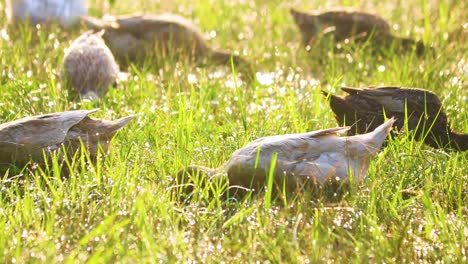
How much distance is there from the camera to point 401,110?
3.79 m

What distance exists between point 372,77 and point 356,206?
211 cm

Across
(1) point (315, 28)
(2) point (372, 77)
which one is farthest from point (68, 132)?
(1) point (315, 28)

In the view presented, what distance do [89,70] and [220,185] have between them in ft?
5.58

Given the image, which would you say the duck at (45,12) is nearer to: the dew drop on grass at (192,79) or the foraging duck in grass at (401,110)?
the dew drop on grass at (192,79)

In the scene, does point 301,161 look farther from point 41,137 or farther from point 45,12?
point 45,12

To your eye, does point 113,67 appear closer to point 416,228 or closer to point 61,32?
point 61,32

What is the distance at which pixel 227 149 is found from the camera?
3752 mm

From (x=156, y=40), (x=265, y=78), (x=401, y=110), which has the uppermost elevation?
(x=401, y=110)

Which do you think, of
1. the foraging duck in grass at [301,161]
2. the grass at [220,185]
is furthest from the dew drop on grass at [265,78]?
the foraging duck in grass at [301,161]

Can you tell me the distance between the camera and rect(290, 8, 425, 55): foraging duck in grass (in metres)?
5.76

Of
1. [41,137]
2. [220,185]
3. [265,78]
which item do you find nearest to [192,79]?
[265,78]

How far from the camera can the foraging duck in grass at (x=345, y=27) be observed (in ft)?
18.9

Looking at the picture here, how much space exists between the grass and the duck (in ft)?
1.27

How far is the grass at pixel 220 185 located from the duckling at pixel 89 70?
0.07 m
